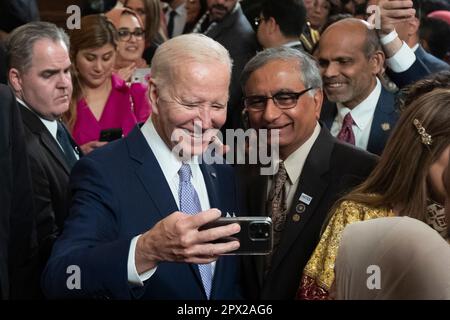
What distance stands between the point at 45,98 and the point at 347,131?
48.8 inches

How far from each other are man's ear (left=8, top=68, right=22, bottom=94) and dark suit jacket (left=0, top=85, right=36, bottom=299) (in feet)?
2.75

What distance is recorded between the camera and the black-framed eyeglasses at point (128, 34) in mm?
5461

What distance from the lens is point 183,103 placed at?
259cm

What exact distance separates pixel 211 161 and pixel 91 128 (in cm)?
181

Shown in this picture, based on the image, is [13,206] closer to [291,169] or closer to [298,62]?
[291,169]

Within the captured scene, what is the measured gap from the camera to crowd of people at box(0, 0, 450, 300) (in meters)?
2.11

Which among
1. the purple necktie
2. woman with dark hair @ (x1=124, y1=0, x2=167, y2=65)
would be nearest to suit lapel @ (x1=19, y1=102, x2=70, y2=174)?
the purple necktie

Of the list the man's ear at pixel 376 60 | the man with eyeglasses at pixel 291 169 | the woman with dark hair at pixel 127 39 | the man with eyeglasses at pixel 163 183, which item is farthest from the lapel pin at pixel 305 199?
the woman with dark hair at pixel 127 39

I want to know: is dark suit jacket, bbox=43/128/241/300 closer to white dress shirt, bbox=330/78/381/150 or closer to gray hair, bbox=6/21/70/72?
gray hair, bbox=6/21/70/72

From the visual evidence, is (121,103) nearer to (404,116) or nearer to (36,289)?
(36,289)

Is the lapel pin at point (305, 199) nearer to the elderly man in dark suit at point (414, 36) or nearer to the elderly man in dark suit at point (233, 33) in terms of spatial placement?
the elderly man in dark suit at point (414, 36)

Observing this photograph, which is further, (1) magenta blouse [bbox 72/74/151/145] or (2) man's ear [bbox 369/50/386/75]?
(1) magenta blouse [bbox 72/74/151/145]

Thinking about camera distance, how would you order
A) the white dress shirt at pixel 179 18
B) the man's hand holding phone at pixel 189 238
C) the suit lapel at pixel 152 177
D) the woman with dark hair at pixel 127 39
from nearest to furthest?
the man's hand holding phone at pixel 189 238, the suit lapel at pixel 152 177, the woman with dark hair at pixel 127 39, the white dress shirt at pixel 179 18
